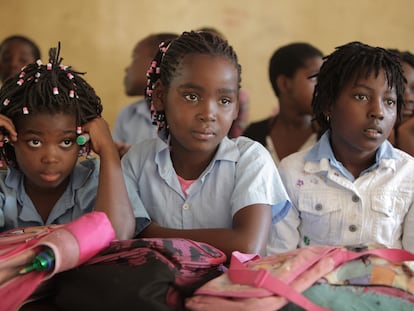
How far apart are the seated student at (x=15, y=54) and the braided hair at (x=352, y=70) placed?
1.84 meters

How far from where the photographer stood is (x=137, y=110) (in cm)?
256

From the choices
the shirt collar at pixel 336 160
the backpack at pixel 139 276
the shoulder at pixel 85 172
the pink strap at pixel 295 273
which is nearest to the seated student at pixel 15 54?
the shoulder at pixel 85 172

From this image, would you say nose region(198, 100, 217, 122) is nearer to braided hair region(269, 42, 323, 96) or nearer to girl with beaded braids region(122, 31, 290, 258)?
girl with beaded braids region(122, 31, 290, 258)

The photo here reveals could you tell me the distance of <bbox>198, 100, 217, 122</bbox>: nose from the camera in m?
1.32

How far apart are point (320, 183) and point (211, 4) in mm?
2075

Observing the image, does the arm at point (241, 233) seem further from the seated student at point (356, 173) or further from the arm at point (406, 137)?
the arm at point (406, 137)

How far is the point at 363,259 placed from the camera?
0.98m

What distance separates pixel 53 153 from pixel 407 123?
1151 millimetres

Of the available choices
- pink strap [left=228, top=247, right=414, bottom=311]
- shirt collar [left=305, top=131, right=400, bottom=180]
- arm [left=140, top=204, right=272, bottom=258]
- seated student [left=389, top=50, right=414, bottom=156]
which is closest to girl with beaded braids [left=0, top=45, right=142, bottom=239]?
arm [left=140, top=204, right=272, bottom=258]

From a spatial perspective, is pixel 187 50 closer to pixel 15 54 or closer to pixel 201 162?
pixel 201 162

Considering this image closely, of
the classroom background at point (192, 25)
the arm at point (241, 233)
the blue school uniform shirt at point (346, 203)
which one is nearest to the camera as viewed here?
the arm at point (241, 233)

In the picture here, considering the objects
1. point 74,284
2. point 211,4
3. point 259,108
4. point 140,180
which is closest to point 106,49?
point 211,4

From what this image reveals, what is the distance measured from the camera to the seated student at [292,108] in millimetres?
2227

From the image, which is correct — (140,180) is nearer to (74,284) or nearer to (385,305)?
(74,284)
